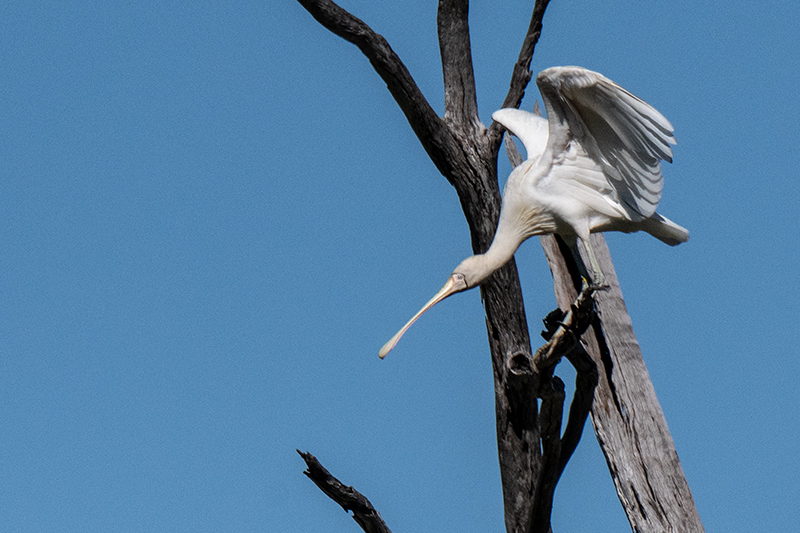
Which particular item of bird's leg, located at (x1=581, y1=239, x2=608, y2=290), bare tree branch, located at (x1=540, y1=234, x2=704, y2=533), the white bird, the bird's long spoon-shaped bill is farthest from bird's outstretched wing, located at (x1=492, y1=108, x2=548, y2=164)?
bare tree branch, located at (x1=540, y1=234, x2=704, y2=533)

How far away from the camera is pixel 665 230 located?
688 centimetres

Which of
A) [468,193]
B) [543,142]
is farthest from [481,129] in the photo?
[543,142]

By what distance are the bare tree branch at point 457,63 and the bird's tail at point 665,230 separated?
1.98 m

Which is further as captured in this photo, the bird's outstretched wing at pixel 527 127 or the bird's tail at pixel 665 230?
the bird's outstretched wing at pixel 527 127

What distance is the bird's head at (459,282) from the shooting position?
256 inches

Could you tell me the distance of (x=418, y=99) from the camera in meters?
8.06

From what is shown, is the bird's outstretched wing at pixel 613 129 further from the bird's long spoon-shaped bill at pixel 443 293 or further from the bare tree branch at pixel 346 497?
the bare tree branch at pixel 346 497

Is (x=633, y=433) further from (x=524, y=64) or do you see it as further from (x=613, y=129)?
(x=613, y=129)

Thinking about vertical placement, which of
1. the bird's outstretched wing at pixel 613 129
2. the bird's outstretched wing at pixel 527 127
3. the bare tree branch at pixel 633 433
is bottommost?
the bare tree branch at pixel 633 433

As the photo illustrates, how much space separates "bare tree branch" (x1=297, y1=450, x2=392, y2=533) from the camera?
20.7 ft

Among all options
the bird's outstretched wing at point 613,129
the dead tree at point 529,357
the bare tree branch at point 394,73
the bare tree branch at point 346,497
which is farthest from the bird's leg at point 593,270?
the bare tree branch at point 346,497

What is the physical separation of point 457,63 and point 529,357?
3.00 m

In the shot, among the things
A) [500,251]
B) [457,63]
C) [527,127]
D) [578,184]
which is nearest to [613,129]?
[578,184]

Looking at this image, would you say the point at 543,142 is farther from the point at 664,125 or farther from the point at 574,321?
the point at 574,321
